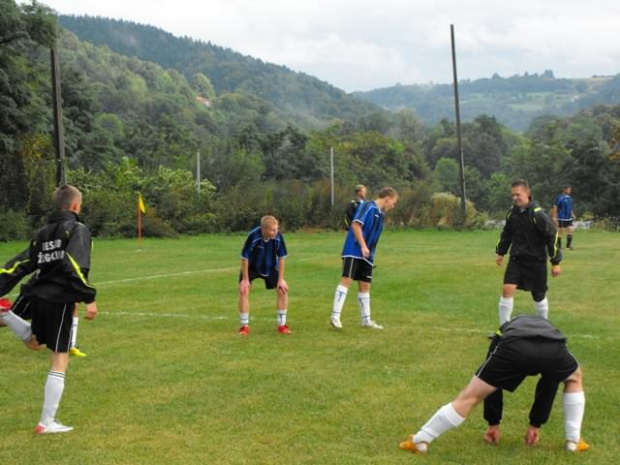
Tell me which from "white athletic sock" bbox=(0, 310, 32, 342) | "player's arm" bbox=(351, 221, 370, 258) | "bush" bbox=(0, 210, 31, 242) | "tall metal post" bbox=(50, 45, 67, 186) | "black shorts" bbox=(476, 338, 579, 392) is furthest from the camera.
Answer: "bush" bbox=(0, 210, 31, 242)

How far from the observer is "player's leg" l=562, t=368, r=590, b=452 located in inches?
219

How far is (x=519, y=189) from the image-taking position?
9.79 metres

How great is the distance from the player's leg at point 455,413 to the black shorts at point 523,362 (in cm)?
8

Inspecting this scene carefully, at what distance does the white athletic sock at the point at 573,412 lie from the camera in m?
5.58

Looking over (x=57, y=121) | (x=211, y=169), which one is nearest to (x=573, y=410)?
(x=57, y=121)

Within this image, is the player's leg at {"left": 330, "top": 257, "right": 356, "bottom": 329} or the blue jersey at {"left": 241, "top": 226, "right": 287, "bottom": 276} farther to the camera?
the player's leg at {"left": 330, "top": 257, "right": 356, "bottom": 329}

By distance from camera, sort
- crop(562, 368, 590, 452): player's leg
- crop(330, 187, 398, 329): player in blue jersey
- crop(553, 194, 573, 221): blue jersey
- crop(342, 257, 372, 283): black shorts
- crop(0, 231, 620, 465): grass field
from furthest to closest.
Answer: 1. crop(553, 194, 573, 221): blue jersey
2. crop(342, 257, 372, 283): black shorts
3. crop(330, 187, 398, 329): player in blue jersey
4. crop(0, 231, 620, 465): grass field
5. crop(562, 368, 590, 452): player's leg

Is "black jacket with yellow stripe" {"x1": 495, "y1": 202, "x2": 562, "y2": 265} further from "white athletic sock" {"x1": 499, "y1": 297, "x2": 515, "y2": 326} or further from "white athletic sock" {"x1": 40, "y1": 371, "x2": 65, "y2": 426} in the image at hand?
"white athletic sock" {"x1": 40, "y1": 371, "x2": 65, "y2": 426}

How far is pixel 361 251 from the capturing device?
1073 centimetres

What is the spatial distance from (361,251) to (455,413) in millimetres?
5403

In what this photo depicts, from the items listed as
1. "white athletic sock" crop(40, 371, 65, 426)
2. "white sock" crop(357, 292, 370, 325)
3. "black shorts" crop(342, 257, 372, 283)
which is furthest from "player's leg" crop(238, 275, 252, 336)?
"white athletic sock" crop(40, 371, 65, 426)

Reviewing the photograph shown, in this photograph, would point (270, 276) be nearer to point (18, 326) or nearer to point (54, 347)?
point (18, 326)

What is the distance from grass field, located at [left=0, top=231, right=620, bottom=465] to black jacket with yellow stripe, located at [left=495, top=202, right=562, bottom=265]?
3.85 ft

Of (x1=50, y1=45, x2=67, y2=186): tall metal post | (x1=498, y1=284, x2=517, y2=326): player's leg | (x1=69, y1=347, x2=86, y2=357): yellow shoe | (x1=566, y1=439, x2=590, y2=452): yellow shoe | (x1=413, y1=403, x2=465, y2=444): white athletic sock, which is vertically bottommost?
(x1=566, y1=439, x2=590, y2=452): yellow shoe
